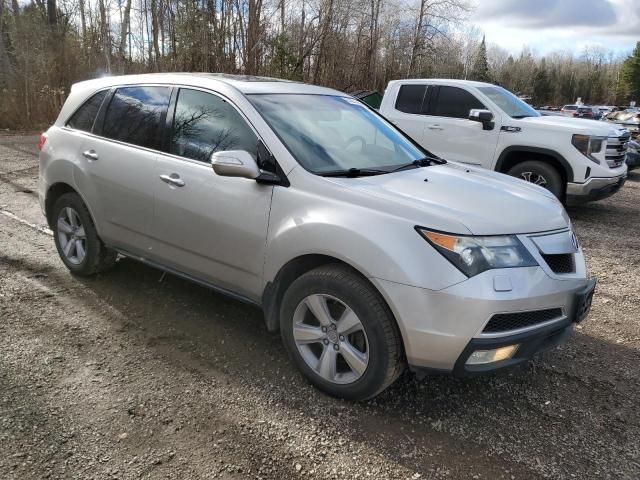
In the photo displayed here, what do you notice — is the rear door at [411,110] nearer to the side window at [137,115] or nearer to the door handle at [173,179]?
the side window at [137,115]

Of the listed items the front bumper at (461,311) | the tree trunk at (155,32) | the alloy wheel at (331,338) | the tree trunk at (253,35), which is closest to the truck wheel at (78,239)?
the alloy wheel at (331,338)

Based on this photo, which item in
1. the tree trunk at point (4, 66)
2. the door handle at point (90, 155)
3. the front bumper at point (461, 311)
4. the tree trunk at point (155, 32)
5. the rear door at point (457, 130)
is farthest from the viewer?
the tree trunk at point (155, 32)

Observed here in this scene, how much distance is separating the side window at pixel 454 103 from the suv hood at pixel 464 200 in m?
5.30

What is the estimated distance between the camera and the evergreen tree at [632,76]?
70.6m

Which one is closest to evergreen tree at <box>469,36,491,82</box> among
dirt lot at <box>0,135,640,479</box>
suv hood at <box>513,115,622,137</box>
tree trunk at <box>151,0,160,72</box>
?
tree trunk at <box>151,0,160,72</box>

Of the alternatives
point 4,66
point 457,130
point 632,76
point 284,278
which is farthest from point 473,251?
point 632,76

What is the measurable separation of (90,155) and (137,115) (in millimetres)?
538

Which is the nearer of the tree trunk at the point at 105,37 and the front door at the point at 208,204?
the front door at the point at 208,204

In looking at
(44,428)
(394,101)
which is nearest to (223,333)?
(44,428)

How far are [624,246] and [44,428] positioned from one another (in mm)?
6403

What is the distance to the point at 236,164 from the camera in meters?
3.06

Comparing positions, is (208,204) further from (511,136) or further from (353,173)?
(511,136)

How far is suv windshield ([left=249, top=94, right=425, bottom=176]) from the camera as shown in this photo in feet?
10.7

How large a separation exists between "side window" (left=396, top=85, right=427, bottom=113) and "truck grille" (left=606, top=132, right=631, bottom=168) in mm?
2942
